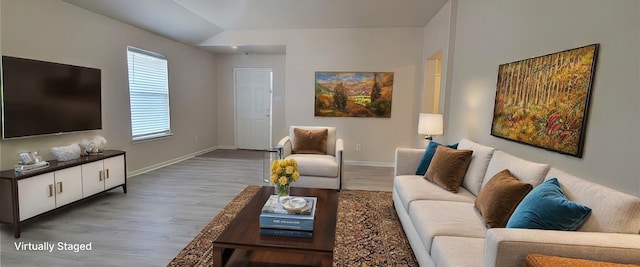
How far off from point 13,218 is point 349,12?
14.4 feet

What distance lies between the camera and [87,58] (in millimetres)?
3543

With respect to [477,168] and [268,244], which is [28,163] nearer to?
[268,244]

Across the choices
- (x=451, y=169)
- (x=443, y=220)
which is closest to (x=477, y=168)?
(x=451, y=169)

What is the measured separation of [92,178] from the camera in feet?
10.1

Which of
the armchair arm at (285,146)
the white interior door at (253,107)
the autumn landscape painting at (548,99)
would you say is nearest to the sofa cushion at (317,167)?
the armchair arm at (285,146)

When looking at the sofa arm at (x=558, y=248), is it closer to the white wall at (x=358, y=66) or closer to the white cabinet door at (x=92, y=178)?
the white cabinet door at (x=92, y=178)

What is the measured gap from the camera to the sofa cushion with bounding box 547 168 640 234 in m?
1.27

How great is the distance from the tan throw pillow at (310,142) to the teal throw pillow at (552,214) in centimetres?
273

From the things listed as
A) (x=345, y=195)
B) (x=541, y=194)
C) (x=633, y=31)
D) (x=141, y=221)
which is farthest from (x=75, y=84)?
(x=633, y=31)

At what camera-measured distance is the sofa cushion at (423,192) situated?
230 cm

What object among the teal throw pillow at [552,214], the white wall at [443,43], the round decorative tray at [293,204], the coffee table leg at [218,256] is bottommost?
the coffee table leg at [218,256]

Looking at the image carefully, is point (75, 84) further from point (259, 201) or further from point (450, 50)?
point (450, 50)

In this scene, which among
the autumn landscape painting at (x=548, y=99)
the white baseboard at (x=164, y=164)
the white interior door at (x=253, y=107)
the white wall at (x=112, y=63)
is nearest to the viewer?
→ the autumn landscape painting at (x=548, y=99)

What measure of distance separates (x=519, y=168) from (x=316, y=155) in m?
2.44
